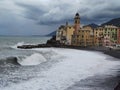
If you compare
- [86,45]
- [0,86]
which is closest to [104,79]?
[0,86]

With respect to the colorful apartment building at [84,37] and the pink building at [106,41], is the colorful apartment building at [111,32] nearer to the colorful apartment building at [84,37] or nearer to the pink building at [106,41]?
the pink building at [106,41]

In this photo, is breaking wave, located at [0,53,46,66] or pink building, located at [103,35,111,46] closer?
breaking wave, located at [0,53,46,66]

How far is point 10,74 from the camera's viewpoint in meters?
28.3

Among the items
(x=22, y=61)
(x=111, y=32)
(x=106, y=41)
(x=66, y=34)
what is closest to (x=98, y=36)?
(x=106, y=41)

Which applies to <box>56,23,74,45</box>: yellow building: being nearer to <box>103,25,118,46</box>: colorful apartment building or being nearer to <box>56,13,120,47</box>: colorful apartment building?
<box>56,13,120,47</box>: colorful apartment building

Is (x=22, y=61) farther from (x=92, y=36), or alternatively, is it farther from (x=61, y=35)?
(x=61, y=35)

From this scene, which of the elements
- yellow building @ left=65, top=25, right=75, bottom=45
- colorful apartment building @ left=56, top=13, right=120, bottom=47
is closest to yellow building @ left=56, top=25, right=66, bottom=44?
yellow building @ left=65, top=25, right=75, bottom=45

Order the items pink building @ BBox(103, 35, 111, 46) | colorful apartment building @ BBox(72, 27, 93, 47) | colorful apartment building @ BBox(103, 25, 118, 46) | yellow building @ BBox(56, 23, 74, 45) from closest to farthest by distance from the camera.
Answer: pink building @ BBox(103, 35, 111, 46)
colorful apartment building @ BBox(72, 27, 93, 47)
colorful apartment building @ BBox(103, 25, 118, 46)
yellow building @ BBox(56, 23, 74, 45)

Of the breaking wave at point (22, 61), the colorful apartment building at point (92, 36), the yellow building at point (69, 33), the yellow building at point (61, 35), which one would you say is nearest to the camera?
the breaking wave at point (22, 61)

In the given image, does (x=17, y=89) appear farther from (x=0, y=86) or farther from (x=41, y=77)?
(x=41, y=77)

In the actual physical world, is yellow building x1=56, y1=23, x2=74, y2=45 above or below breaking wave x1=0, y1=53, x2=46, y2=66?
above

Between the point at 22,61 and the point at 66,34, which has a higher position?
the point at 66,34

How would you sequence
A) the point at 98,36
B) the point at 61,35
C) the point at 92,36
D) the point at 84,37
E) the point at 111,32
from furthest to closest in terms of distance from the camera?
the point at 61,35
the point at 111,32
the point at 98,36
the point at 92,36
the point at 84,37

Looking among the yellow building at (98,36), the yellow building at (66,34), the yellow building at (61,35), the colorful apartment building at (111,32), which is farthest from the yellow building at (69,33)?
the colorful apartment building at (111,32)
